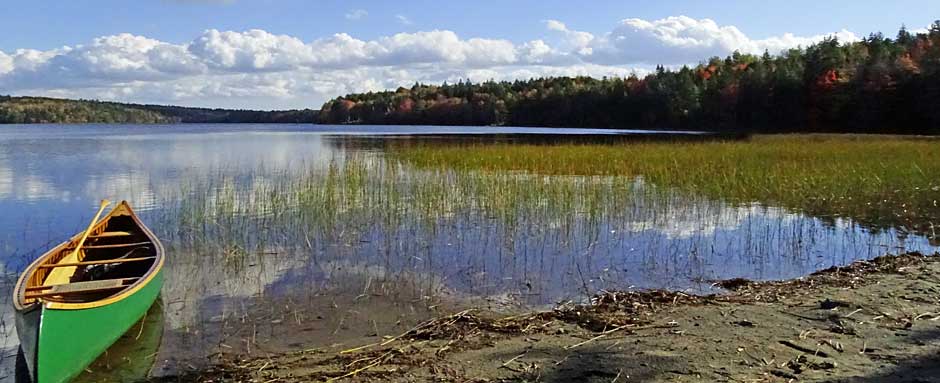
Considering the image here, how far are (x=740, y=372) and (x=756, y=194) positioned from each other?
13.0 metres

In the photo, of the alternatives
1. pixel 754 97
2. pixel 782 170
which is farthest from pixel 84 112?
pixel 782 170

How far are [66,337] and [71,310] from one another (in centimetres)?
24

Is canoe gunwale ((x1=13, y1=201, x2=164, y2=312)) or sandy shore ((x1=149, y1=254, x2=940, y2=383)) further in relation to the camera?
canoe gunwale ((x1=13, y1=201, x2=164, y2=312))

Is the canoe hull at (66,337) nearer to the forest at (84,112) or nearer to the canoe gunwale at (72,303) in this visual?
the canoe gunwale at (72,303)

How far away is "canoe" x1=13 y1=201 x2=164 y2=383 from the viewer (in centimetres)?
566

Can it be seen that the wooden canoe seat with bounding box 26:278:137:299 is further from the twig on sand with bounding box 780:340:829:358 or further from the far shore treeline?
the far shore treeline

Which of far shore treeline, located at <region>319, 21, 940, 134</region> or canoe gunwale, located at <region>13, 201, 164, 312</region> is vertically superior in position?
far shore treeline, located at <region>319, 21, 940, 134</region>

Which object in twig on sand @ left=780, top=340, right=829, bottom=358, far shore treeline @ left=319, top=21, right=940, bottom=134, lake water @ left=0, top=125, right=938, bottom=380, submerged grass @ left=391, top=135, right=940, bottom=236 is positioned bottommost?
lake water @ left=0, top=125, right=938, bottom=380

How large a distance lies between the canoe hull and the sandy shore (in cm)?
75

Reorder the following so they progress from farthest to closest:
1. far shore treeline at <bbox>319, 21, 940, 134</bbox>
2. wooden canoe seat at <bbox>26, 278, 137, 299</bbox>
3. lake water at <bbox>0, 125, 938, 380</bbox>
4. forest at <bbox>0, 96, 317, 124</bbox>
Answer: forest at <bbox>0, 96, 317, 124</bbox> < far shore treeline at <bbox>319, 21, 940, 134</bbox> < lake water at <bbox>0, 125, 938, 380</bbox> < wooden canoe seat at <bbox>26, 278, 137, 299</bbox>

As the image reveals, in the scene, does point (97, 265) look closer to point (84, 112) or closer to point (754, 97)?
point (754, 97)

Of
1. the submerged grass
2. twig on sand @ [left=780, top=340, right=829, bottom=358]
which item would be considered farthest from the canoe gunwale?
the submerged grass

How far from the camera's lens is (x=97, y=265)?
9469mm

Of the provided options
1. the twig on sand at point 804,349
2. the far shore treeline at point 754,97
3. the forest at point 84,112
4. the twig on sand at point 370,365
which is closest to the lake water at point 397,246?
the twig on sand at point 370,365
